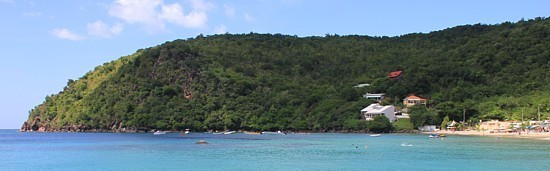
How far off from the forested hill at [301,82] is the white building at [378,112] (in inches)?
90.9

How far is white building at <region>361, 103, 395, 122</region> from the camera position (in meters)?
93.3

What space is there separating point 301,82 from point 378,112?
106 ft

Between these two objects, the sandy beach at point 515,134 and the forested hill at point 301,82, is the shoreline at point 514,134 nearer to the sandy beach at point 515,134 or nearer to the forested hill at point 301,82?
the sandy beach at point 515,134

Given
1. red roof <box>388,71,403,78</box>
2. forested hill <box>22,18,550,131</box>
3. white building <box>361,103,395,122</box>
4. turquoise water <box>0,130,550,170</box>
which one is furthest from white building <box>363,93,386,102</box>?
turquoise water <box>0,130,550,170</box>

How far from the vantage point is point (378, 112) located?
92875 millimetres

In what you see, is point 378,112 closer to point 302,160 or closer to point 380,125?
point 380,125

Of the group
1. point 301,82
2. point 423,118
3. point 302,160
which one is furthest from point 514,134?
point 301,82

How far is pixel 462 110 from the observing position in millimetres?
87438

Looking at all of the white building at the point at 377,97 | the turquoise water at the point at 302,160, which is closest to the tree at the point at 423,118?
the white building at the point at 377,97

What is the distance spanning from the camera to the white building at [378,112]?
3673 inches

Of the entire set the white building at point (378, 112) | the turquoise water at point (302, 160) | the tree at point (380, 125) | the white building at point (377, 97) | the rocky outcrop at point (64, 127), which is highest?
the white building at point (377, 97)

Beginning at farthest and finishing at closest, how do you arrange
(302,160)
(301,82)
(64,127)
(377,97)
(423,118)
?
(301,82)
(64,127)
(377,97)
(423,118)
(302,160)

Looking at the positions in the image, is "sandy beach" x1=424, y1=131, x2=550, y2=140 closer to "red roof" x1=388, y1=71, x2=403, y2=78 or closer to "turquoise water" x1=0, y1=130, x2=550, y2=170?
"turquoise water" x1=0, y1=130, x2=550, y2=170

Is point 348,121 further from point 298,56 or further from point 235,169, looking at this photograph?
point 235,169
